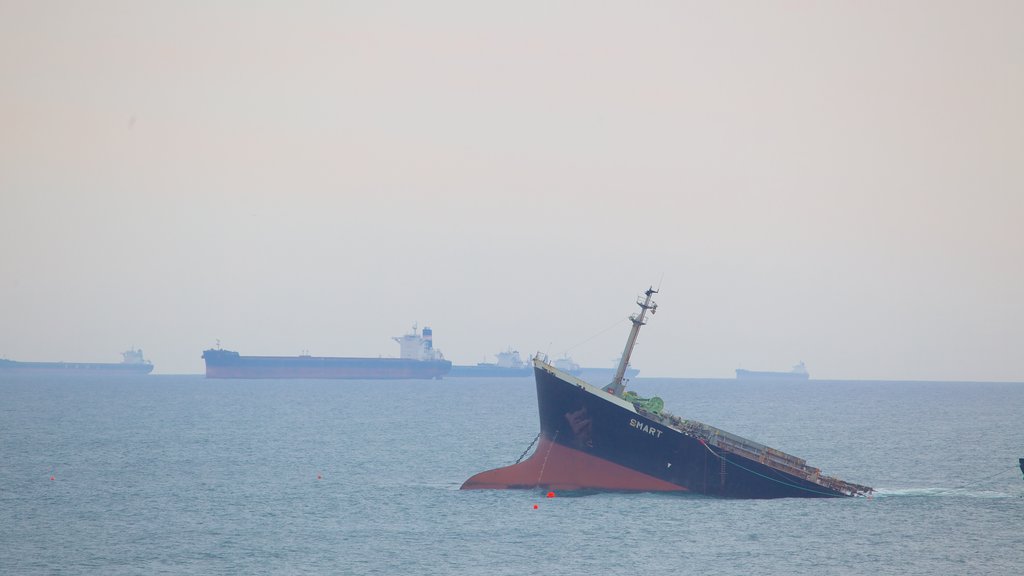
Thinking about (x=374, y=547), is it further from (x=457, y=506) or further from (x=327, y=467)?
(x=327, y=467)

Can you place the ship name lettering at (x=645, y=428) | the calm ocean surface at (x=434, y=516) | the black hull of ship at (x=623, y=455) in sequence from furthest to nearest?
the black hull of ship at (x=623, y=455)
the ship name lettering at (x=645, y=428)
the calm ocean surface at (x=434, y=516)

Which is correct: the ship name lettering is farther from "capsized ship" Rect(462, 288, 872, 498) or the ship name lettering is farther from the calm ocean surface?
the calm ocean surface

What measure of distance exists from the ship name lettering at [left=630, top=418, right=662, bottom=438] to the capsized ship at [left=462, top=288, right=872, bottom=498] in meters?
0.04

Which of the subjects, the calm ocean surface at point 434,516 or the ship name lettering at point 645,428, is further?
the ship name lettering at point 645,428

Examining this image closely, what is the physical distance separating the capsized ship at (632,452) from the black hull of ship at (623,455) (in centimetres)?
4

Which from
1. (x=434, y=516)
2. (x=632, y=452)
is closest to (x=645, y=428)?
(x=632, y=452)

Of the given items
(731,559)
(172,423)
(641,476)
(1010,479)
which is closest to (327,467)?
(641,476)

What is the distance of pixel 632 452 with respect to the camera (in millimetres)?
47281

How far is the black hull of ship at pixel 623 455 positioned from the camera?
46844mm

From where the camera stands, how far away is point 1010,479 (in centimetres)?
6197

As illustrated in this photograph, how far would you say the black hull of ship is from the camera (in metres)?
46.8

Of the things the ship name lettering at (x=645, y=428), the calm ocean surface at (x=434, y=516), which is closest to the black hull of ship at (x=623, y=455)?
the ship name lettering at (x=645, y=428)

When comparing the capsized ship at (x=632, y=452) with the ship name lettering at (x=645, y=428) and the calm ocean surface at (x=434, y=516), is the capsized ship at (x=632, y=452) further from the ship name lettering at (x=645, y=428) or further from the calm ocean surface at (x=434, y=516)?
the calm ocean surface at (x=434, y=516)

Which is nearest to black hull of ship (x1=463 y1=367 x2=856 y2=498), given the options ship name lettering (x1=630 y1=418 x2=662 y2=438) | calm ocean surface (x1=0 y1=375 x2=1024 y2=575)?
ship name lettering (x1=630 y1=418 x2=662 y2=438)
